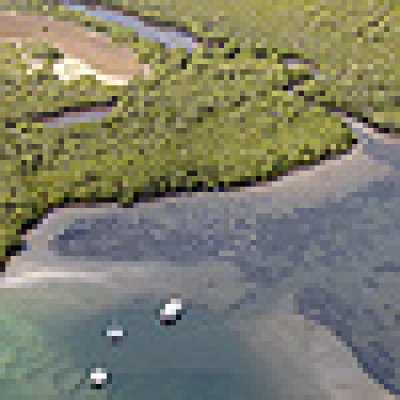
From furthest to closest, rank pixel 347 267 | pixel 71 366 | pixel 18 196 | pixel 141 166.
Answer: pixel 141 166, pixel 18 196, pixel 347 267, pixel 71 366

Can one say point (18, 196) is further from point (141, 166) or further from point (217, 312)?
point (217, 312)

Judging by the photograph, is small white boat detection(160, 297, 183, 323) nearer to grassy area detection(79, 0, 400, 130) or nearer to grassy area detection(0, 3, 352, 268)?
grassy area detection(0, 3, 352, 268)

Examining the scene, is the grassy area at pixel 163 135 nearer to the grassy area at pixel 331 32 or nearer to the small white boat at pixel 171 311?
the grassy area at pixel 331 32

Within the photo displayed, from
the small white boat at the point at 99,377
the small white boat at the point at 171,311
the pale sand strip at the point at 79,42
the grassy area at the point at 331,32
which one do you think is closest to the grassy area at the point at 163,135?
the pale sand strip at the point at 79,42

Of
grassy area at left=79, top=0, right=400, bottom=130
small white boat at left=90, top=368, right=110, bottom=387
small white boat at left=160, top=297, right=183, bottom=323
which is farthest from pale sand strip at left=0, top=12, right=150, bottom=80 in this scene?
small white boat at left=90, top=368, right=110, bottom=387

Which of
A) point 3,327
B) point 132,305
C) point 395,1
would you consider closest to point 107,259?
point 132,305

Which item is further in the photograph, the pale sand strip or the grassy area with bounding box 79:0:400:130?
the pale sand strip

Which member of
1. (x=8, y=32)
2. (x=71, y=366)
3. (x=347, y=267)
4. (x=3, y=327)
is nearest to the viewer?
(x=71, y=366)
